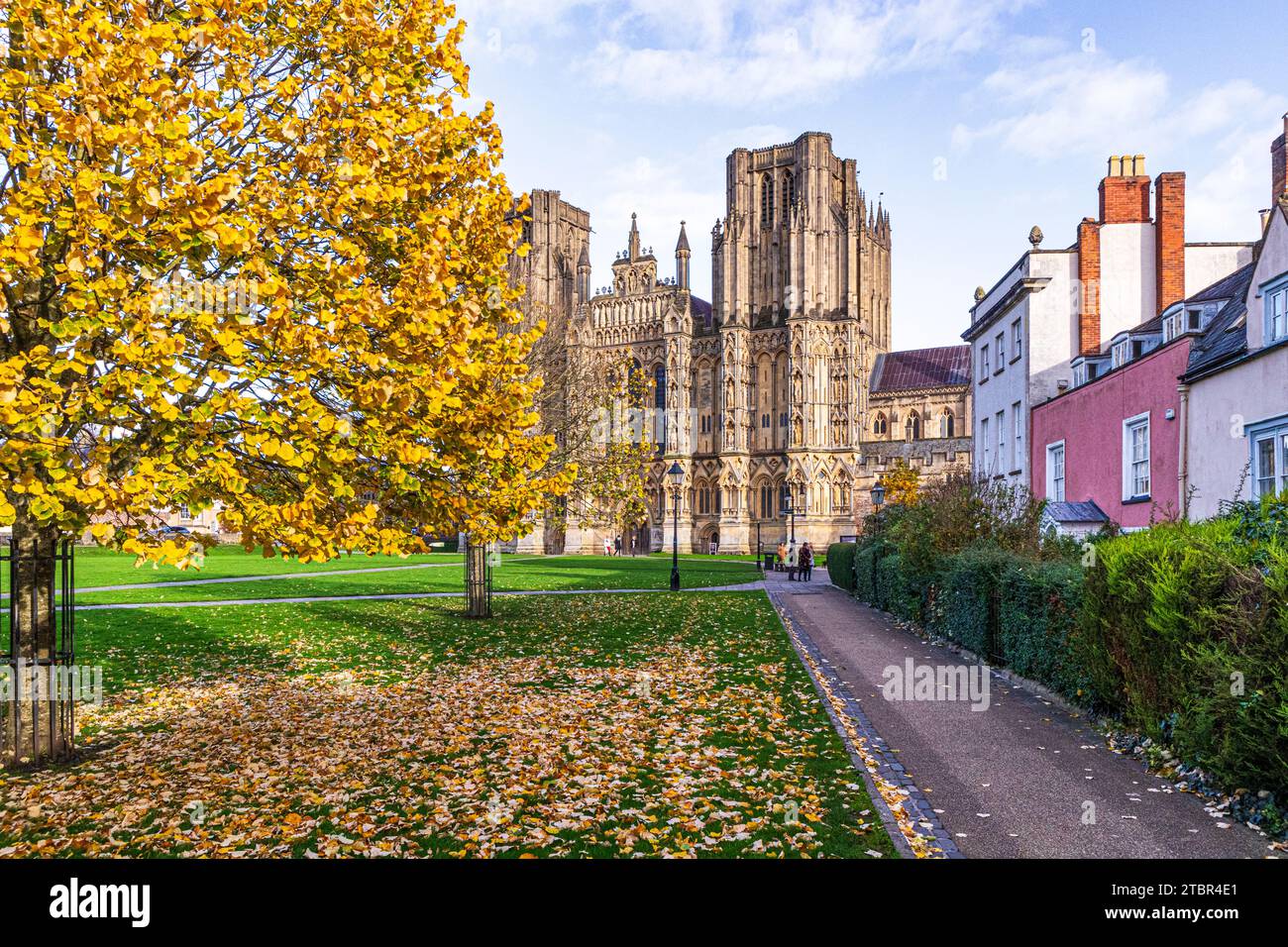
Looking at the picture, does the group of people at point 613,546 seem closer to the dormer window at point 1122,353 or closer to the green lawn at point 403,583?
the green lawn at point 403,583

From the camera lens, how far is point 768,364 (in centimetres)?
7944

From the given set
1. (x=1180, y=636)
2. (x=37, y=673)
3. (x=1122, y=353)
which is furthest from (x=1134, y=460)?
(x=37, y=673)

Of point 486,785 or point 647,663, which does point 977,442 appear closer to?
point 647,663

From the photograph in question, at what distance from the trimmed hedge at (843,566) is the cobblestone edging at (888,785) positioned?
61.3 feet

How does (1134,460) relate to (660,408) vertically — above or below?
below

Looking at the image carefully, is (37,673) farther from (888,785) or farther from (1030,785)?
(1030,785)

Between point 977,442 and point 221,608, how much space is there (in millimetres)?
27056

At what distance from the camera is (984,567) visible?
1503 centimetres

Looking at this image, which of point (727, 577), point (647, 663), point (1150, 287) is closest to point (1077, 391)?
point (1150, 287)

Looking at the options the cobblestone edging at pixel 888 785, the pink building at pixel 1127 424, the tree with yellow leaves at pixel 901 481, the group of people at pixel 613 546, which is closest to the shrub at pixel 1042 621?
the cobblestone edging at pixel 888 785

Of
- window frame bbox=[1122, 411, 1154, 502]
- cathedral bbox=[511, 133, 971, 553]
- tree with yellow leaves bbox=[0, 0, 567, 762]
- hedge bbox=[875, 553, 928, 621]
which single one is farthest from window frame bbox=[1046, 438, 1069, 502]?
cathedral bbox=[511, 133, 971, 553]

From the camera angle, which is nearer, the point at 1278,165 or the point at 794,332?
the point at 1278,165

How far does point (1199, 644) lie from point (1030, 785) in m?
2.10

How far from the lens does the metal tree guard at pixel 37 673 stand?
8.20m
